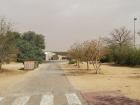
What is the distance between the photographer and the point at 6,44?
43.4 meters

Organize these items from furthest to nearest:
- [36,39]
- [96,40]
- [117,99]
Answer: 1. [36,39]
2. [96,40]
3. [117,99]

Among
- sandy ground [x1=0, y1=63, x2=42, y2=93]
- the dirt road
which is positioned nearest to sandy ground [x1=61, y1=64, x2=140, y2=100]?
the dirt road

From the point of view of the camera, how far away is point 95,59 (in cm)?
4441

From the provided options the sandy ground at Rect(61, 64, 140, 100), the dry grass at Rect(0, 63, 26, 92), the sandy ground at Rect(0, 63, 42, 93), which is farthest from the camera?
the dry grass at Rect(0, 63, 26, 92)

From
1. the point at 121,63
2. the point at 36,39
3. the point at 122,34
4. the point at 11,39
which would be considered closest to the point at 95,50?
the point at 11,39

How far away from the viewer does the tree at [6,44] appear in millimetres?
42866

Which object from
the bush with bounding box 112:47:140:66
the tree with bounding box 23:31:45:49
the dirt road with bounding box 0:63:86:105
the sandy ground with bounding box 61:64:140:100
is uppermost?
the tree with bounding box 23:31:45:49

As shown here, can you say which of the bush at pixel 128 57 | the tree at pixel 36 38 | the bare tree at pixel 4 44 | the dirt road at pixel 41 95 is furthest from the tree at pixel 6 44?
the tree at pixel 36 38

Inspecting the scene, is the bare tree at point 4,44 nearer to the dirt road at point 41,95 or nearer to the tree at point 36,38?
the dirt road at point 41,95

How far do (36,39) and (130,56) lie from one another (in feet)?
242

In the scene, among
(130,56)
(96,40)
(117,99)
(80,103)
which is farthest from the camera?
(130,56)

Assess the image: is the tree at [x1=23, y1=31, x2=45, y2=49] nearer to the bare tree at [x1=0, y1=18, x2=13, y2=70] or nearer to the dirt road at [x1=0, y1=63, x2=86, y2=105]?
the bare tree at [x1=0, y1=18, x2=13, y2=70]

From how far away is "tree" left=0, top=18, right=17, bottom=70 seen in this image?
42866 mm

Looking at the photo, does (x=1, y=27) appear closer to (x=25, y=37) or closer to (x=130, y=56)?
(x=130, y=56)
